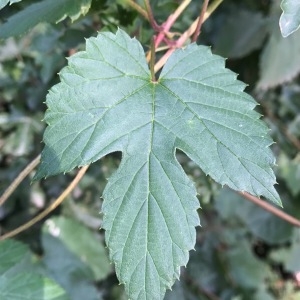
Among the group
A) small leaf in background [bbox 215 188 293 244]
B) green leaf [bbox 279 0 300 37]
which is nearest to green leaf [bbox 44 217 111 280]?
small leaf in background [bbox 215 188 293 244]

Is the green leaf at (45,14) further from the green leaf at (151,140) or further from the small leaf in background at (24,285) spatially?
the small leaf in background at (24,285)

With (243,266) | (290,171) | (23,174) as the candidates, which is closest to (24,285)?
(23,174)

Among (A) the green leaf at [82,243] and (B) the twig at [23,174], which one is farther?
(A) the green leaf at [82,243]

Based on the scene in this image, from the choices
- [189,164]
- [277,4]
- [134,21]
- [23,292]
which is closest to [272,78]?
[277,4]

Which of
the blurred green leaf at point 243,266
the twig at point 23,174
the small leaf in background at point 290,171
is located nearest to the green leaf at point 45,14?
the twig at point 23,174

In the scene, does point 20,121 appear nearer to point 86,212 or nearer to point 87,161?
point 86,212

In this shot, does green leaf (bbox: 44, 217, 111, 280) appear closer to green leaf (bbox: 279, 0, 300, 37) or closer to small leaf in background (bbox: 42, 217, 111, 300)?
small leaf in background (bbox: 42, 217, 111, 300)

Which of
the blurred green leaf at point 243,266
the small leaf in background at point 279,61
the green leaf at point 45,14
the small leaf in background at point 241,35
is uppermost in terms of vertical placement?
the green leaf at point 45,14
